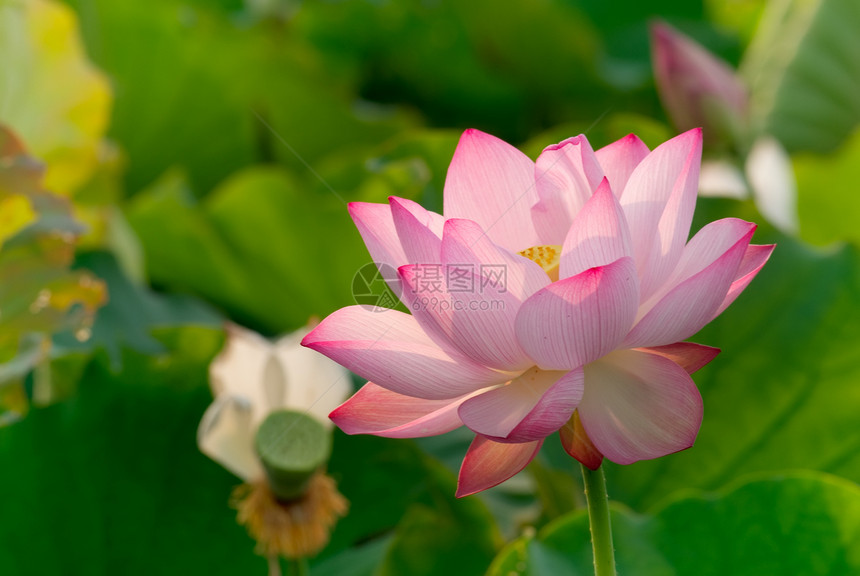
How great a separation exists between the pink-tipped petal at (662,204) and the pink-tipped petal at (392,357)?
0.07 meters

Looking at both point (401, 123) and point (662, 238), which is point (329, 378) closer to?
point (662, 238)

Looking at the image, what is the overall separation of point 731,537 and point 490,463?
0.74ft

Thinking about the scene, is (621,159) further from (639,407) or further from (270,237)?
(270,237)

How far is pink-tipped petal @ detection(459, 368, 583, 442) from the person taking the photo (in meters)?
0.25

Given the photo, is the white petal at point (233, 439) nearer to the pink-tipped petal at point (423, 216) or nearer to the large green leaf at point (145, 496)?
the large green leaf at point (145, 496)

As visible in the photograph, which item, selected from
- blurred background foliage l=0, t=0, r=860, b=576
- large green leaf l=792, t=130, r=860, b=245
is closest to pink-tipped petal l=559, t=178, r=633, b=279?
blurred background foliage l=0, t=0, r=860, b=576

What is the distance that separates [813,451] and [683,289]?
1.49 ft

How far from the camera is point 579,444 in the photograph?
268mm

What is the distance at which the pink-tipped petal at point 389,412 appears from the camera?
283mm

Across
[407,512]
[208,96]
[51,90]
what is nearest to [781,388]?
[407,512]

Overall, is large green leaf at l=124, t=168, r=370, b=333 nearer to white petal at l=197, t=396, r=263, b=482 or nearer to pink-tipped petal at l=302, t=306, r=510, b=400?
white petal at l=197, t=396, r=263, b=482

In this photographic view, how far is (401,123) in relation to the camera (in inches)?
42.5

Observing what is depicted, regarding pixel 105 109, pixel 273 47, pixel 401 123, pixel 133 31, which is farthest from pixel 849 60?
pixel 133 31
